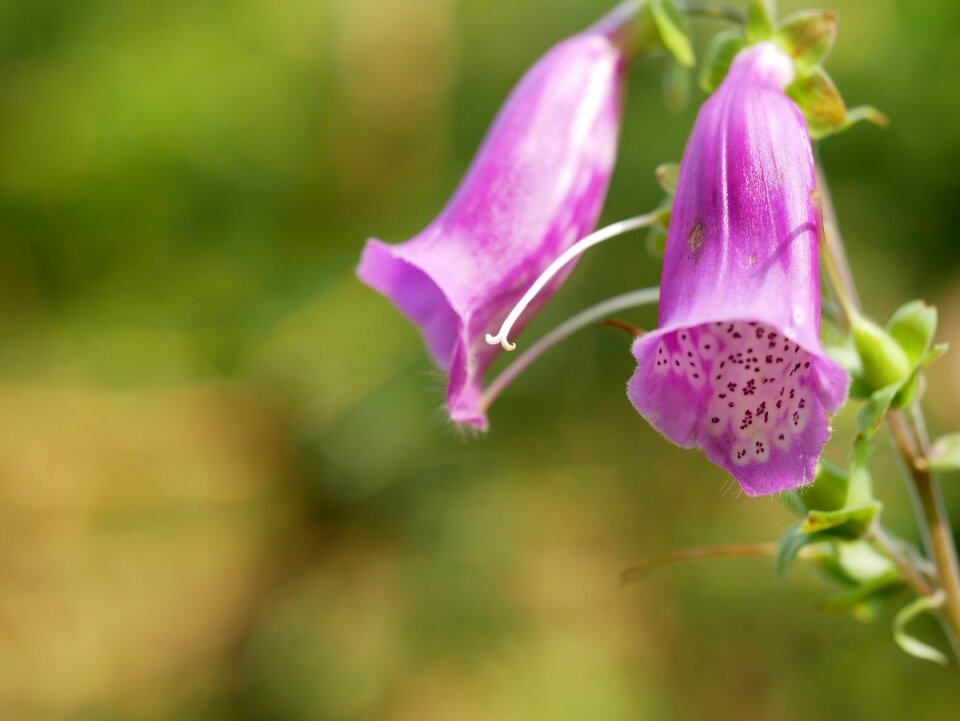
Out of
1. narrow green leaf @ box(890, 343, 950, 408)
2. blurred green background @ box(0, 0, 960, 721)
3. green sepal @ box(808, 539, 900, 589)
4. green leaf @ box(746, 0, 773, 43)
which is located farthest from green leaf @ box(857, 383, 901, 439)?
blurred green background @ box(0, 0, 960, 721)

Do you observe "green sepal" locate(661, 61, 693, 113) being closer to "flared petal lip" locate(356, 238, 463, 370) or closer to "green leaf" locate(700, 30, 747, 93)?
"green leaf" locate(700, 30, 747, 93)

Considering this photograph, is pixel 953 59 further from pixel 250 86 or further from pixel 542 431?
pixel 250 86

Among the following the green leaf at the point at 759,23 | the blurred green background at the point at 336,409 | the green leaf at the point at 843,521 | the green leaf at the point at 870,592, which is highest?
the green leaf at the point at 759,23

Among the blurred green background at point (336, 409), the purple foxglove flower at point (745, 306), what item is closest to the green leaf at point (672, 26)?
the purple foxglove flower at point (745, 306)

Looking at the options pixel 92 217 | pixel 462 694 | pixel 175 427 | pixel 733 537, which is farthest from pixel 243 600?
pixel 733 537

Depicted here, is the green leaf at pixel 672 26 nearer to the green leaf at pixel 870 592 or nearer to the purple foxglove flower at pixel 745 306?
the purple foxglove flower at pixel 745 306

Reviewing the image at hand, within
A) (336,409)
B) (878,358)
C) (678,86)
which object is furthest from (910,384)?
(336,409)
